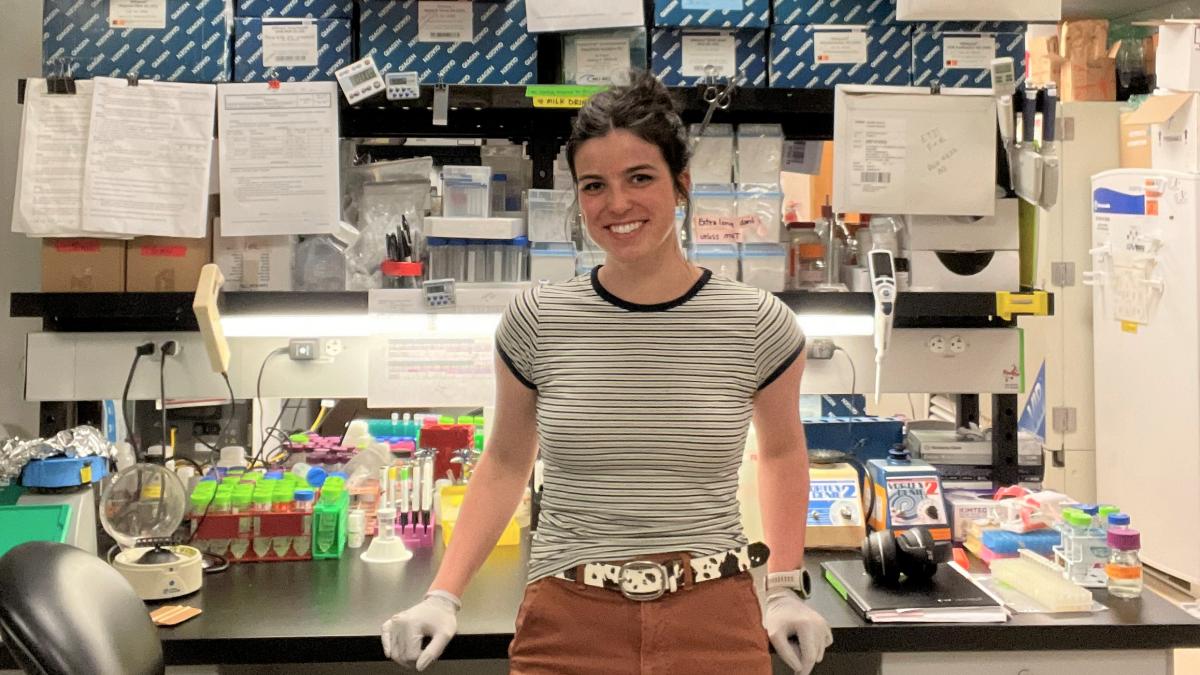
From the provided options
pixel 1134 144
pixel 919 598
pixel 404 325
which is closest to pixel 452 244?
pixel 404 325

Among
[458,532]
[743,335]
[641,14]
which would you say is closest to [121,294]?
[458,532]

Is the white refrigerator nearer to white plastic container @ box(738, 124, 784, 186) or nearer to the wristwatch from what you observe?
white plastic container @ box(738, 124, 784, 186)

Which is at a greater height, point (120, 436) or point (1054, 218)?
point (1054, 218)

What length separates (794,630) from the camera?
1570 millimetres

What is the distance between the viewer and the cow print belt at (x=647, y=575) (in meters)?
1.39

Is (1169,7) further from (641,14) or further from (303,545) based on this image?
(303,545)

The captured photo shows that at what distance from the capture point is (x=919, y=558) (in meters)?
1.88

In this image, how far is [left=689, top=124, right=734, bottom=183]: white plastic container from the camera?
2400 mm

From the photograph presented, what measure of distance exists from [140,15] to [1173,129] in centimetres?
407

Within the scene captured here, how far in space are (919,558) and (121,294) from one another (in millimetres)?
1818

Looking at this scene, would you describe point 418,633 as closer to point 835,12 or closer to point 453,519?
point 453,519

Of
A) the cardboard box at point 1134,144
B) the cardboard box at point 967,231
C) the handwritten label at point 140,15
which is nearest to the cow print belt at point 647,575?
the cardboard box at point 967,231

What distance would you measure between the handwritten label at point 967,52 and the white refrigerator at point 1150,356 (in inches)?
91.6

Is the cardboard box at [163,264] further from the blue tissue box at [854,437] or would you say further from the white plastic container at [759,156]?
the blue tissue box at [854,437]
